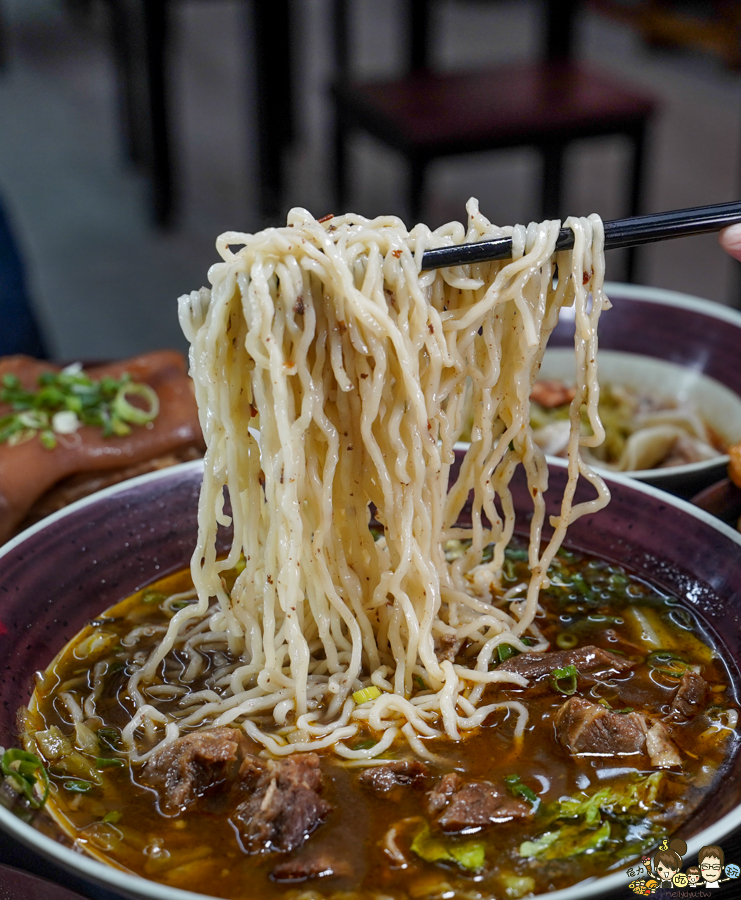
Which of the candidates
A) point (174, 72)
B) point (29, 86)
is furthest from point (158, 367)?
point (29, 86)

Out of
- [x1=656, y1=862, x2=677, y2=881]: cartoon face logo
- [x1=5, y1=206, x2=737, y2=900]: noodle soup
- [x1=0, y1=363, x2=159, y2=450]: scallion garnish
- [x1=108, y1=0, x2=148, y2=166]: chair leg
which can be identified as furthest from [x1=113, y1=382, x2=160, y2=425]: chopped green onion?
[x1=108, y1=0, x2=148, y2=166]: chair leg

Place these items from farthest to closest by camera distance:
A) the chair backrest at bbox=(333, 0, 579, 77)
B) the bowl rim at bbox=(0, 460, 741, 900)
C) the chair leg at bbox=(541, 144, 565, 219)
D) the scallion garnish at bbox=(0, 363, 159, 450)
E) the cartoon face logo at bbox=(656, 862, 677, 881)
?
the chair backrest at bbox=(333, 0, 579, 77) < the chair leg at bbox=(541, 144, 565, 219) < the scallion garnish at bbox=(0, 363, 159, 450) < the cartoon face logo at bbox=(656, 862, 677, 881) < the bowl rim at bbox=(0, 460, 741, 900)

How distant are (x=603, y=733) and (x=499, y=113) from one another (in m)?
3.99

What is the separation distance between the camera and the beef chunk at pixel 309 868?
59.8 inches

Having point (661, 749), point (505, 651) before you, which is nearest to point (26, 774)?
point (505, 651)

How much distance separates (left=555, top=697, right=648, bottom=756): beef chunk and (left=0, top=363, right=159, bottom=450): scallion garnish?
1.56m

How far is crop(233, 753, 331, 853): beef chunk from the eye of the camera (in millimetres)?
1585

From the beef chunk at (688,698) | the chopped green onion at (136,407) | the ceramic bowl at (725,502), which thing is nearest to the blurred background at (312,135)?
the chopped green onion at (136,407)

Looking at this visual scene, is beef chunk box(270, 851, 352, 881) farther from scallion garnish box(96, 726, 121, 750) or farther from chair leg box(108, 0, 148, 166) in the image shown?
chair leg box(108, 0, 148, 166)

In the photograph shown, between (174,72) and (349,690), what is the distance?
9304 millimetres

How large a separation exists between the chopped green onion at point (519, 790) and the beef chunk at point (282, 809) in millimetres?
319

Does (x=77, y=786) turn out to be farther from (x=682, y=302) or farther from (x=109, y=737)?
(x=682, y=302)

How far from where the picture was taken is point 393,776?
1703 mm

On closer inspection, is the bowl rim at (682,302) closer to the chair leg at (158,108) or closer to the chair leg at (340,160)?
the chair leg at (340,160)
